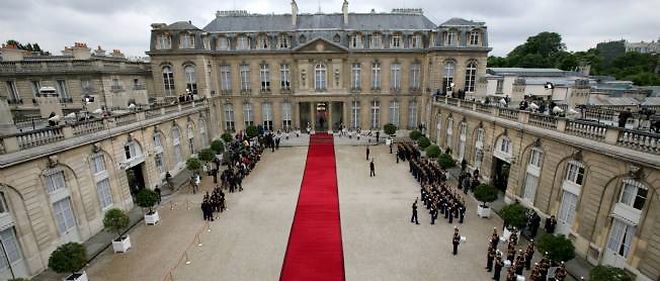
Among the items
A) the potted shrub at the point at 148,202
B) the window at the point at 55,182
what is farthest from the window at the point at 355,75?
the window at the point at 55,182

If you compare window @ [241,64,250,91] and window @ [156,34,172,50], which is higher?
window @ [156,34,172,50]

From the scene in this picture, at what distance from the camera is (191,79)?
34156 millimetres

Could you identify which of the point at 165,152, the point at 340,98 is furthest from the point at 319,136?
the point at 165,152

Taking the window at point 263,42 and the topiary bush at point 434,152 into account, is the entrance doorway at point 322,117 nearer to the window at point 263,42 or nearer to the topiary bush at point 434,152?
the window at point 263,42

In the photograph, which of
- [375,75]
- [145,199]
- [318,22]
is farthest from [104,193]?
[318,22]

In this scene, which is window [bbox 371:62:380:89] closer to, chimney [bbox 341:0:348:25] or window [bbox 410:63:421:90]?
window [bbox 410:63:421:90]

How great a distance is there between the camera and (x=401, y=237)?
15.8 metres

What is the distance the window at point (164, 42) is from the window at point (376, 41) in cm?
2141

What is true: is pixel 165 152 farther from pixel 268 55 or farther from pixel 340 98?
pixel 340 98

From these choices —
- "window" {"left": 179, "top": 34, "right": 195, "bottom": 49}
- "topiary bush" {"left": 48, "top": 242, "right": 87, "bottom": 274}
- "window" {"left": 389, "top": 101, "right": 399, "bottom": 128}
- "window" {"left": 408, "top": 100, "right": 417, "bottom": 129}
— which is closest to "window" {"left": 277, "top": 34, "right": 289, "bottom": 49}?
"window" {"left": 179, "top": 34, "right": 195, "bottom": 49}

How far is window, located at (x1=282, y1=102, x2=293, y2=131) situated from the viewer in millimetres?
38237

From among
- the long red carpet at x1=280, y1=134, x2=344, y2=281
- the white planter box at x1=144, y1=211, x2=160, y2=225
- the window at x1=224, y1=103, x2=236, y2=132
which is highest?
the window at x1=224, y1=103, x2=236, y2=132

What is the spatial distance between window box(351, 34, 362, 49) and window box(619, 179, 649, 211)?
2790 centimetres

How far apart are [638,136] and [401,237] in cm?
1003
